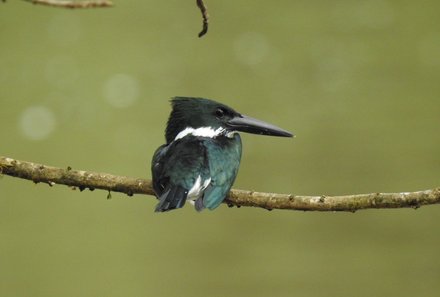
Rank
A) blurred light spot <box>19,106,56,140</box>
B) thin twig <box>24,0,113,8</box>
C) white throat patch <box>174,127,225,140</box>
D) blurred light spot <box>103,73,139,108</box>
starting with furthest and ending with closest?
1. blurred light spot <box>103,73,139,108</box>
2. blurred light spot <box>19,106,56,140</box>
3. white throat patch <box>174,127,225,140</box>
4. thin twig <box>24,0,113,8</box>

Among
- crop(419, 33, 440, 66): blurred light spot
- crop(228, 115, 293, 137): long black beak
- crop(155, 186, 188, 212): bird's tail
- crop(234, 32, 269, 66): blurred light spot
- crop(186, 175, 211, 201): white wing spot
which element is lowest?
crop(155, 186, 188, 212): bird's tail

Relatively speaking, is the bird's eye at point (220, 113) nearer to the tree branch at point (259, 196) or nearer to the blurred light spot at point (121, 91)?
the tree branch at point (259, 196)

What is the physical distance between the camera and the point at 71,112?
5.31m

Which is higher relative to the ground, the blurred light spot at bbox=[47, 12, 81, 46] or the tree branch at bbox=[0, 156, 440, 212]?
the blurred light spot at bbox=[47, 12, 81, 46]

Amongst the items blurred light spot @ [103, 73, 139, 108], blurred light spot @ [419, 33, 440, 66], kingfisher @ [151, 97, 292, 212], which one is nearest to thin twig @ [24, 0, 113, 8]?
kingfisher @ [151, 97, 292, 212]

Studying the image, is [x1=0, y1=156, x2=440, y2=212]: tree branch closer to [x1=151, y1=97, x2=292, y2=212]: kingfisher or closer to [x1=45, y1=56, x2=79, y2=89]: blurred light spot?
[x1=151, y1=97, x2=292, y2=212]: kingfisher

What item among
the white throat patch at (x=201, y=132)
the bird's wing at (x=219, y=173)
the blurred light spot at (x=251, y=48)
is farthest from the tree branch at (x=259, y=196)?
the blurred light spot at (x=251, y=48)

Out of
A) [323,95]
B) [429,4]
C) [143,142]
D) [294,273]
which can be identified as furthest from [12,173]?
[429,4]

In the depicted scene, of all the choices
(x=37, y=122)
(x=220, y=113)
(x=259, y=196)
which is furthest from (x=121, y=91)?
(x=259, y=196)

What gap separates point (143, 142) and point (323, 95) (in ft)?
4.07

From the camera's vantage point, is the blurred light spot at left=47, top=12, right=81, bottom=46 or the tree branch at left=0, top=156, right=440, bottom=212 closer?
the tree branch at left=0, top=156, right=440, bottom=212

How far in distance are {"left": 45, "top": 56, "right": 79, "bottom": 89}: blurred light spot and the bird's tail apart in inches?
142

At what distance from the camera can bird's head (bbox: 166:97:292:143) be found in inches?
90.1

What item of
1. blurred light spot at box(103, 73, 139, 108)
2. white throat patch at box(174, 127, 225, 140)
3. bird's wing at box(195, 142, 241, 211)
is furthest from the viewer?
blurred light spot at box(103, 73, 139, 108)
